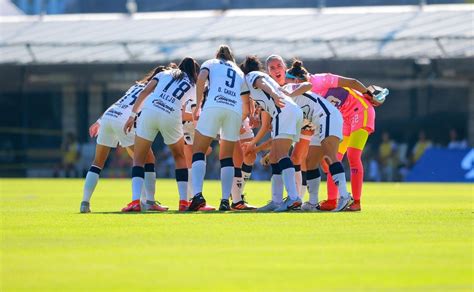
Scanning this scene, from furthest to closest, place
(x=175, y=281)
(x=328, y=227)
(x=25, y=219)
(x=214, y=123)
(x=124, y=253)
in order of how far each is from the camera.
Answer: (x=214, y=123) < (x=25, y=219) < (x=328, y=227) < (x=124, y=253) < (x=175, y=281)

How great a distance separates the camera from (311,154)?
54.7ft

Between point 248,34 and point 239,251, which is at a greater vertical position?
point 248,34

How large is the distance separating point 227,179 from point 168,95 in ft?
4.32

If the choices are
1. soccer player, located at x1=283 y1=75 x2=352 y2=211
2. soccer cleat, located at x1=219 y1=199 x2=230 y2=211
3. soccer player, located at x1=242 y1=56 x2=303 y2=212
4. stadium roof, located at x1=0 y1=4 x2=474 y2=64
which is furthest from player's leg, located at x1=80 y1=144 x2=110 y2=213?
stadium roof, located at x1=0 y1=4 x2=474 y2=64

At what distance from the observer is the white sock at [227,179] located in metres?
16.1

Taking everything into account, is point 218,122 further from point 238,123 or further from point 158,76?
point 158,76

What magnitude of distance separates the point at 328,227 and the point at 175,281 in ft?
14.9

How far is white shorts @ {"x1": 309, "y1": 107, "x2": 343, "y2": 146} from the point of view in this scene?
53.7 feet

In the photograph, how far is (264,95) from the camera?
1636cm

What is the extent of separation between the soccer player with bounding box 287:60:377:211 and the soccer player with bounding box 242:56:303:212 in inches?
25.5

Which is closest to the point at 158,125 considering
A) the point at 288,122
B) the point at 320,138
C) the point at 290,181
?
the point at 288,122

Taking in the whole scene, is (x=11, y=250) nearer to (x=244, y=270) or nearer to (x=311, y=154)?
(x=244, y=270)

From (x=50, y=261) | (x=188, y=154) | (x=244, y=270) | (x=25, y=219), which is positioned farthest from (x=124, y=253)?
(x=188, y=154)

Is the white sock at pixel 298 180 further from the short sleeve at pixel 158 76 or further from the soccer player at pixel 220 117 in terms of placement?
the short sleeve at pixel 158 76
